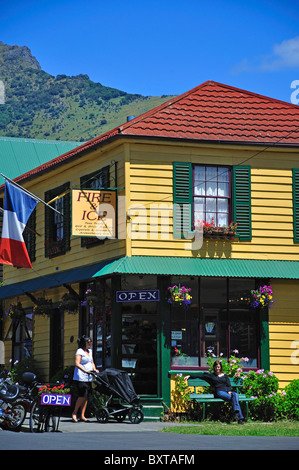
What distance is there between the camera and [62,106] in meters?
140

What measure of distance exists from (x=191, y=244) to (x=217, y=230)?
2.38ft

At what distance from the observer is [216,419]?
20.4 m

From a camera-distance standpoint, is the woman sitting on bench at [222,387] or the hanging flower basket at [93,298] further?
the hanging flower basket at [93,298]

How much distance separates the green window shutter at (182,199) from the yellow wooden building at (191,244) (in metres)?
0.02

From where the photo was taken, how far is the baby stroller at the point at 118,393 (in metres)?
19.6

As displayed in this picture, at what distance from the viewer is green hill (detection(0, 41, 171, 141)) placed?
403 ft

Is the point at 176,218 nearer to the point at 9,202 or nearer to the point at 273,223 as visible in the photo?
the point at 273,223

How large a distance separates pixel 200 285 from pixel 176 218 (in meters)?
1.74

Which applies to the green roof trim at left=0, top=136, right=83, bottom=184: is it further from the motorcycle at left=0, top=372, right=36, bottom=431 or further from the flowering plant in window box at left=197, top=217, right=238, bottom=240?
the motorcycle at left=0, top=372, right=36, bottom=431

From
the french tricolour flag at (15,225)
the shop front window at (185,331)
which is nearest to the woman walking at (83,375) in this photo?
the shop front window at (185,331)

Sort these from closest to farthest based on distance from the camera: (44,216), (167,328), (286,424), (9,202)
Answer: (286,424) → (167,328) → (9,202) → (44,216)

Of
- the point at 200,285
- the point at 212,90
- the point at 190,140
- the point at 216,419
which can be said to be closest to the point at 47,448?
the point at 216,419

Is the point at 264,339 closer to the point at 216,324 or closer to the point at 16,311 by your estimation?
the point at 216,324

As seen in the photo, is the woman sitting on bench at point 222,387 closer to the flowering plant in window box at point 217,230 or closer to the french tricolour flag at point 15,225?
the flowering plant in window box at point 217,230
